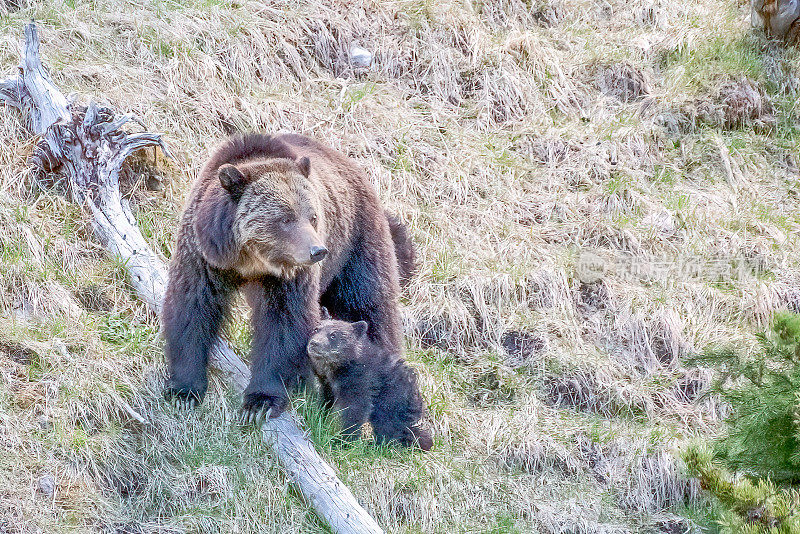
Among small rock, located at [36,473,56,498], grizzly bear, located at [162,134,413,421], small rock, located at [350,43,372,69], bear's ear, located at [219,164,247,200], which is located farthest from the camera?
small rock, located at [350,43,372,69]

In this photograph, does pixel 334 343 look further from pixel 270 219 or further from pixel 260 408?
pixel 270 219

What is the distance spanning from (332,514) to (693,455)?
2.26 meters

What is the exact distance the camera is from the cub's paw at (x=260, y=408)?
538cm

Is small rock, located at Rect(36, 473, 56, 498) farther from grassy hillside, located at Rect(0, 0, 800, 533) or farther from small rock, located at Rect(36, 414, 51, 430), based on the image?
small rock, located at Rect(36, 414, 51, 430)

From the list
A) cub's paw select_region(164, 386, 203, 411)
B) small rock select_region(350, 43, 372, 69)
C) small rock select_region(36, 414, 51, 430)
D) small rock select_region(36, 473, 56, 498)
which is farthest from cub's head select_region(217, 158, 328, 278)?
small rock select_region(350, 43, 372, 69)

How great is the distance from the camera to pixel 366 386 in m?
5.87

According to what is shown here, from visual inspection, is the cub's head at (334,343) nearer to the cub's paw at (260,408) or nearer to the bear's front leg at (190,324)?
the cub's paw at (260,408)

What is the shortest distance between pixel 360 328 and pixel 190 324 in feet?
4.03

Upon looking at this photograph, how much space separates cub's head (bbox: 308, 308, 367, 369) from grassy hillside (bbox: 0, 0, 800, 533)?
33 centimetres

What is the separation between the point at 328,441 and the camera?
5.57 m

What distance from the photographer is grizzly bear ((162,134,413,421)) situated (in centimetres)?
529

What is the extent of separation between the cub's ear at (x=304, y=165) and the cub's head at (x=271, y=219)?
0.26ft

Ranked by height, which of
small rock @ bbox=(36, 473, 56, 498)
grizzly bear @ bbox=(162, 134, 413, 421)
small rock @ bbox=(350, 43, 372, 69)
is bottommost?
small rock @ bbox=(36, 473, 56, 498)

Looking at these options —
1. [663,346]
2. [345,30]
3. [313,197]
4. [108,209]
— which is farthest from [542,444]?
[345,30]
